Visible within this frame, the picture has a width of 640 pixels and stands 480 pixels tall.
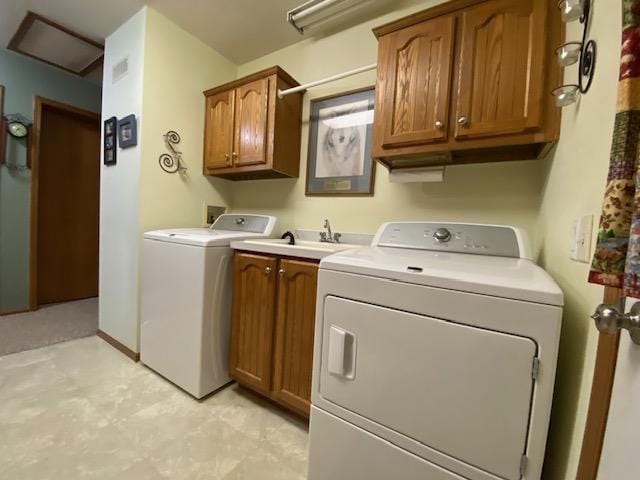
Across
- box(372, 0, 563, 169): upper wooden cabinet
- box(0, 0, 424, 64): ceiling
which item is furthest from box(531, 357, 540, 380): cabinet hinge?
box(0, 0, 424, 64): ceiling

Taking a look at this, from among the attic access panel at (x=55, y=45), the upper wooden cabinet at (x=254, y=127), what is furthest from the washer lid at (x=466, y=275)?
the attic access panel at (x=55, y=45)

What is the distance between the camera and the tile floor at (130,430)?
119 cm

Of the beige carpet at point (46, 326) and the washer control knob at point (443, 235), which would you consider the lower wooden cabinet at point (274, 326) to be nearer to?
the washer control knob at point (443, 235)

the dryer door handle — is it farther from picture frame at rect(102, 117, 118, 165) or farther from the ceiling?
picture frame at rect(102, 117, 118, 165)

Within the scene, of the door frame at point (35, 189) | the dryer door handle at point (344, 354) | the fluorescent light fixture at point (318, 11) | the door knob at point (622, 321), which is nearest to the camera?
the door knob at point (622, 321)

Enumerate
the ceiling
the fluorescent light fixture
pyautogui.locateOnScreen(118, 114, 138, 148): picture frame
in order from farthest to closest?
pyautogui.locateOnScreen(118, 114, 138, 148): picture frame, the ceiling, the fluorescent light fixture

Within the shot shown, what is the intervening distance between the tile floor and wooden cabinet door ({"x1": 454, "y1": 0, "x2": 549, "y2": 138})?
1770 millimetres

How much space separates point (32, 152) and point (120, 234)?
5.48 ft

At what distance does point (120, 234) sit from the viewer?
2150 mm

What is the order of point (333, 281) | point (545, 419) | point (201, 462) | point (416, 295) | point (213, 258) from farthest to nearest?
point (213, 258) < point (201, 462) < point (333, 281) < point (416, 295) < point (545, 419)

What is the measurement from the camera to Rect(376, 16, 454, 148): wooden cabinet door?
130cm

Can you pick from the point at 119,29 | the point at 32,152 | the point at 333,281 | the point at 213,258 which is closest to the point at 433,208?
the point at 333,281

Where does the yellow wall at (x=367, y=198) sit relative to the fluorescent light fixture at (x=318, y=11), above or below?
below

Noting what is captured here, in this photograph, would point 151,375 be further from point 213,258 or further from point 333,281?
point 333,281
